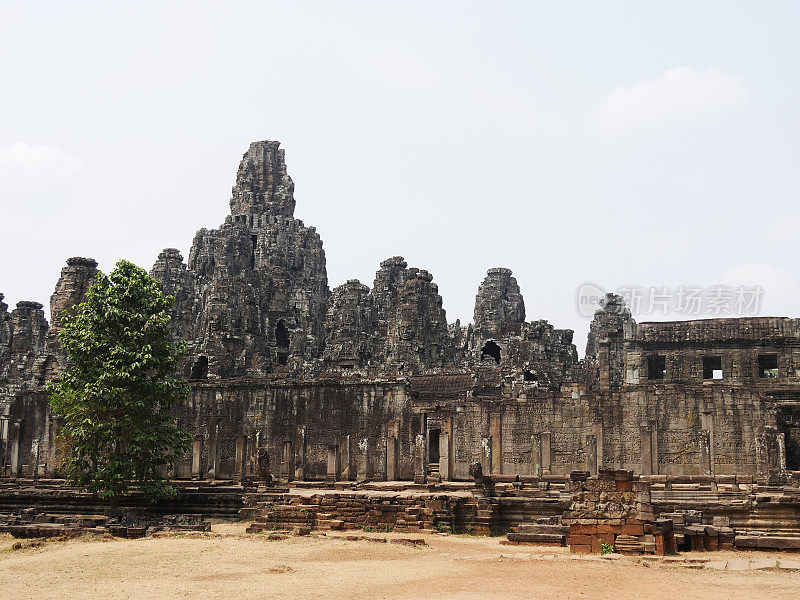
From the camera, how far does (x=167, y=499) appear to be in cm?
2806

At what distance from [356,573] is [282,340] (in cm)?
4115

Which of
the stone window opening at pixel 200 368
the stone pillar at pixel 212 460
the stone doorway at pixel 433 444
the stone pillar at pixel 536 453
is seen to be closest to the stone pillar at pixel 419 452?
the stone doorway at pixel 433 444

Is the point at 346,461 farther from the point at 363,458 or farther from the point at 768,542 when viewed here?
the point at 768,542

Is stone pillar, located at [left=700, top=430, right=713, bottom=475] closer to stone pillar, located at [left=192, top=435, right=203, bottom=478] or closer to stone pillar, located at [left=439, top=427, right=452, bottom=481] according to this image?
stone pillar, located at [left=439, top=427, right=452, bottom=481]

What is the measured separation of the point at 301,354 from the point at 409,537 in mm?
29258

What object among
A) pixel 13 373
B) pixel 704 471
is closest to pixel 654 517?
pixel 704 471

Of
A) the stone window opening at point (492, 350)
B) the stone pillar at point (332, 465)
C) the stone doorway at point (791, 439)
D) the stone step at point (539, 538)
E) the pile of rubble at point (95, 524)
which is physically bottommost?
the pile of rubble at point (95, 524)

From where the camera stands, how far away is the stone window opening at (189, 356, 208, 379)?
46.8 meters

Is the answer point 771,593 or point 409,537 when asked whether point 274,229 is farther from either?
point 771,593

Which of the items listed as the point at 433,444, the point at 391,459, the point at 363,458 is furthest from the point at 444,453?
the point at 433,444

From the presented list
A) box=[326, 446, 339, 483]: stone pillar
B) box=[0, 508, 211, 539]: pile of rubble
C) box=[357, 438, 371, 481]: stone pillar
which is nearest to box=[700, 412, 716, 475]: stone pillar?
box=[326, 446, 339, 483]: stone pillar

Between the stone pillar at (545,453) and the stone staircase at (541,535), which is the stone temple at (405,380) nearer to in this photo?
the stone pillar at (545,453)

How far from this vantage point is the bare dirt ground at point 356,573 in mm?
13727

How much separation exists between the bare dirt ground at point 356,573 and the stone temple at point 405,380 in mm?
10542
